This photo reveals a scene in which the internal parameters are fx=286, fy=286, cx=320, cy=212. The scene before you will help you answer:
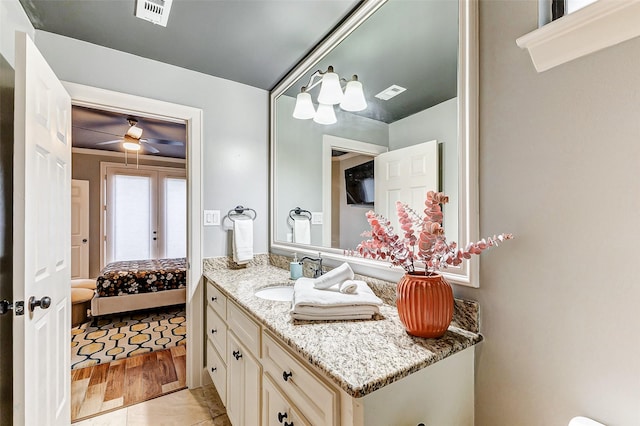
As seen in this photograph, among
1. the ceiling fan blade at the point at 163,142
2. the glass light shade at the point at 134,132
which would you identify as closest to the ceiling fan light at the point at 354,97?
the glass light shade at the point at 134,132

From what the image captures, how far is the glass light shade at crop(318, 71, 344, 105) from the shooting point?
1.68 m

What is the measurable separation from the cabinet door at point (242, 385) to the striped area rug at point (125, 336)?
4.83 ft

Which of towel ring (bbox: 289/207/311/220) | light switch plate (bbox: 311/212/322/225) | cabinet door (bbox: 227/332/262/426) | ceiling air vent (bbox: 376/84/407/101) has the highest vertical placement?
ceiling air vent (bbox: 376/84/407/101)

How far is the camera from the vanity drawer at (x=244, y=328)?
3.91 ft

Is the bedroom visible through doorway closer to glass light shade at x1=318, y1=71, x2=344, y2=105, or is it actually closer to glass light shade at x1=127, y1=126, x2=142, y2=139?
glass light shade at x1=127, y1=126, x2=142, y2=139

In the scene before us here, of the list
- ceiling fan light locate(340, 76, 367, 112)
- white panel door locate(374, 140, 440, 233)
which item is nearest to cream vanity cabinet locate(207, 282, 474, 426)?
white panel door locate(374, 140, 440, 233)

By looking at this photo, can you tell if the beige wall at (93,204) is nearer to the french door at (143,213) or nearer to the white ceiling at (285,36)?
the french door at (143,213)

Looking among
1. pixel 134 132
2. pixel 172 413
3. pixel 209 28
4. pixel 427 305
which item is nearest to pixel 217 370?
pixel 172 413

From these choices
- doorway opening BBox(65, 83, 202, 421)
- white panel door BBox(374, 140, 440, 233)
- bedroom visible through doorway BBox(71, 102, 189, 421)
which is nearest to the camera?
white panel door BBox(374, 140, 440, 233)

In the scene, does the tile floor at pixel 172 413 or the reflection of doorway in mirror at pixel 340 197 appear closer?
the reflection of doorway in mirror at pixel 340 197

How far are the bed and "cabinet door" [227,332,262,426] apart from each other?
2226 mm

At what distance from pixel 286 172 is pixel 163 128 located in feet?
7.57

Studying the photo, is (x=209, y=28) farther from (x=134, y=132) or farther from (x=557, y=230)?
(x=134, y=132)

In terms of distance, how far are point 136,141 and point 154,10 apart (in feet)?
7.68
